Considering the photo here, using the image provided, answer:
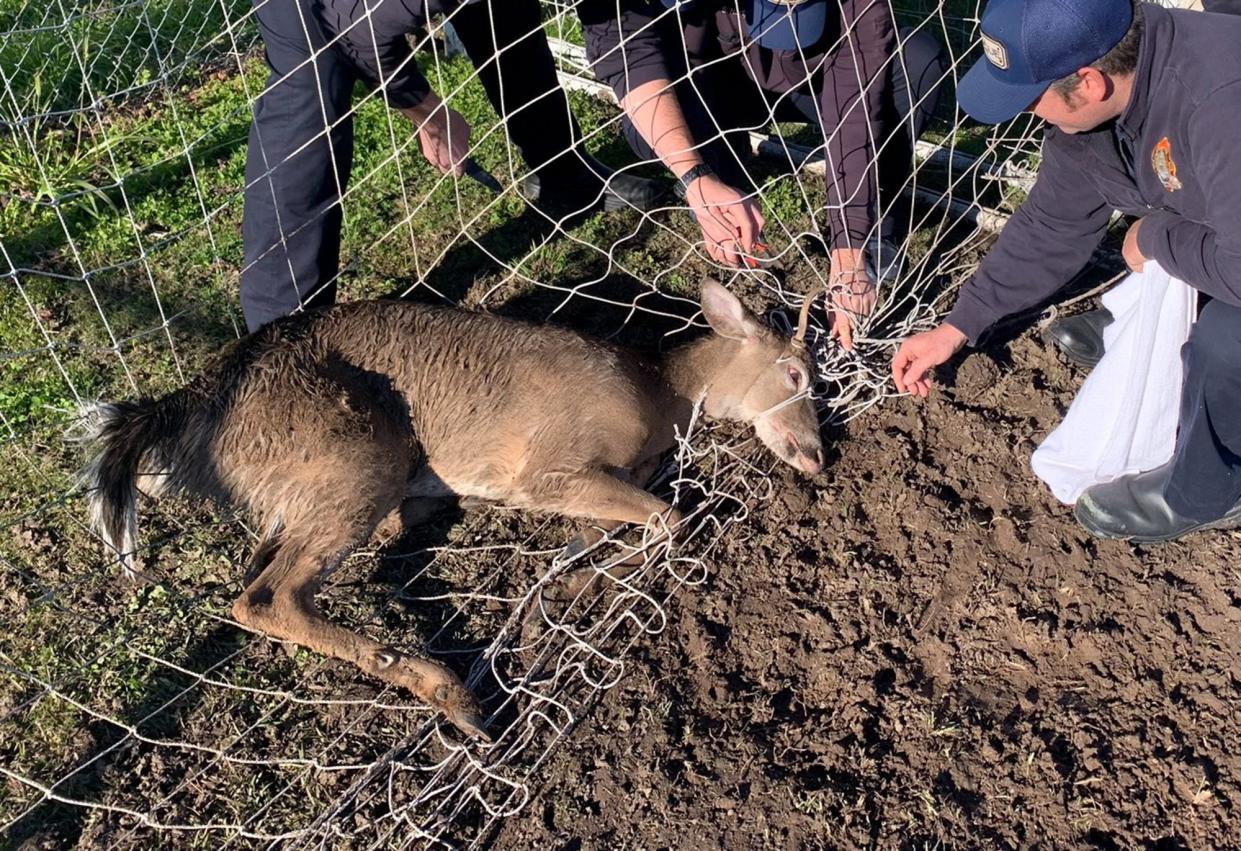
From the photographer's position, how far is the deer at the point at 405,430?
12.5 ft

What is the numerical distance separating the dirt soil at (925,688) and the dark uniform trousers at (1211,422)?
322 mm

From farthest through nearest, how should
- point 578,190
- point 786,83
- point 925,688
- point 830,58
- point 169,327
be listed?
point 578,190 < point 786,83 < point 169,327 < point 830,58 < point 925,688

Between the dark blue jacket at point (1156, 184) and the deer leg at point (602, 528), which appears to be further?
the deer leg at point (602, 528)

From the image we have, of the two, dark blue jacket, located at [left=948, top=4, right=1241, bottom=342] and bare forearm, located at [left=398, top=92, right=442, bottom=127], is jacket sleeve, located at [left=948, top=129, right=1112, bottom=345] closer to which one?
dark blue jacket, located at [left=948, top=4, right=1241, bottom=342]

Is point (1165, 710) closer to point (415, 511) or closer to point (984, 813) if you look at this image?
point (984, 813)

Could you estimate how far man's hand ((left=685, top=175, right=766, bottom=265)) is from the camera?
4.39m

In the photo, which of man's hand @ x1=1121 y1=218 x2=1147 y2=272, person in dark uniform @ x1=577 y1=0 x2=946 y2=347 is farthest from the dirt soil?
person in dark uniform @ x1=577 y1=0 x2=946 y2=347

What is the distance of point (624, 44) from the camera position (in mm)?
4508

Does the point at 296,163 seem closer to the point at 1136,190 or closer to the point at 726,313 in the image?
the point at 726,313

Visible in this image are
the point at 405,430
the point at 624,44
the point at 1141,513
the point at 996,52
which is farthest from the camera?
the point at 624,44

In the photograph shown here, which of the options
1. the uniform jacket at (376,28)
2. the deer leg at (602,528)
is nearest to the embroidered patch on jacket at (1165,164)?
the deer leg at (602,528)

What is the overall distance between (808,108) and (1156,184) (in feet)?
6.95

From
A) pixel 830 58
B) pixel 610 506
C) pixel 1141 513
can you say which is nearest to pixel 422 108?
pixel 830 58

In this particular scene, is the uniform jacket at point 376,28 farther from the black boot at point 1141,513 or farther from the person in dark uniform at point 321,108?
the black boot at point 1141,513
